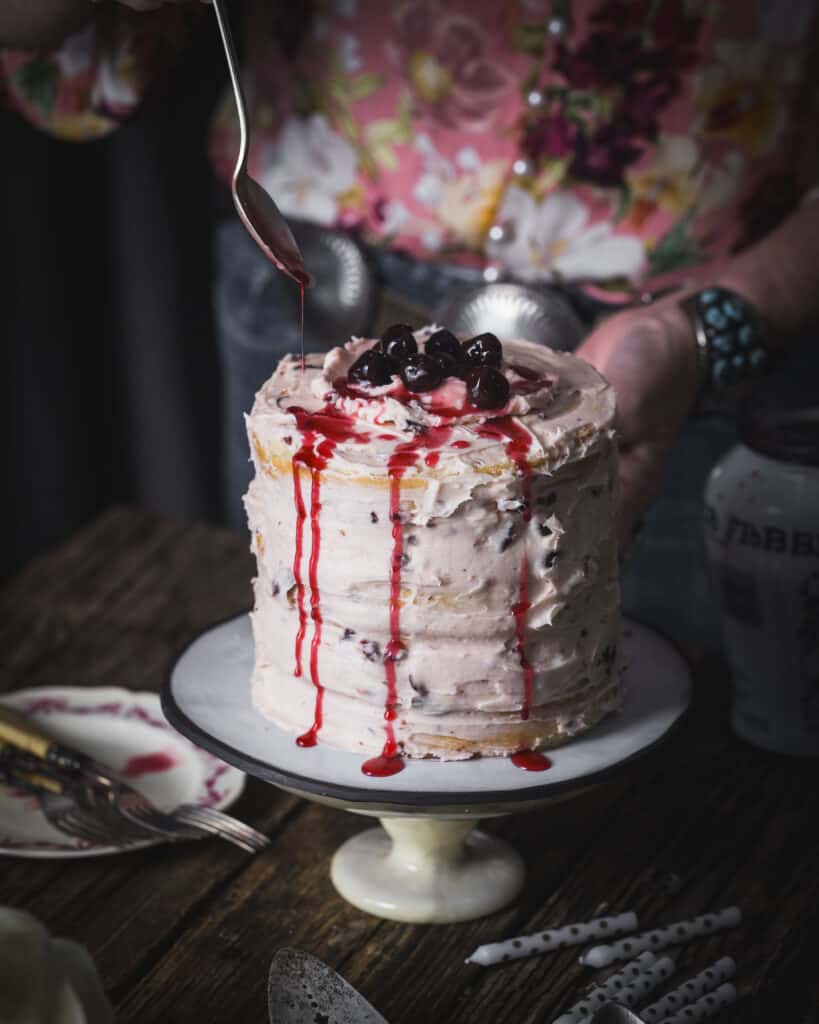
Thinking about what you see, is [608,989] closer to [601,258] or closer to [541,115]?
[601,258]

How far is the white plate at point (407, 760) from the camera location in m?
0.92

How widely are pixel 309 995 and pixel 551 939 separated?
21 centimetres

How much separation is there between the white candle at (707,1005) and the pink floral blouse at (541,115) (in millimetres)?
837

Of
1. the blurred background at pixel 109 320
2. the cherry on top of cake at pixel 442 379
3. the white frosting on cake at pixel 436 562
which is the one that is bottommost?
the blurred background at pixel 109 320

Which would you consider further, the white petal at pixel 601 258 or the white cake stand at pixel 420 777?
the white petal at pixel 601 258

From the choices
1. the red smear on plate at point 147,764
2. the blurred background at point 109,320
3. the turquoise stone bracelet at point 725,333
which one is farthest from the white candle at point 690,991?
the blurred background at point 109,320

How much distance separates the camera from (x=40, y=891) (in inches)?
41.4

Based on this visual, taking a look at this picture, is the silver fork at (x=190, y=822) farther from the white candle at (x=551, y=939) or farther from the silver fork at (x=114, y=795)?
the white candle at (x=551, y=939)

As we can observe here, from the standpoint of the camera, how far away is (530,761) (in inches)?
38.2

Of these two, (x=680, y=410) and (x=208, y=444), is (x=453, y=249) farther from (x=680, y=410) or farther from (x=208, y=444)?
(x=208, y=444)

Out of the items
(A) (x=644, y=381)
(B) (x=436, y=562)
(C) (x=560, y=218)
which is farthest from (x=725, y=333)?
(B) (x=436, y=562)

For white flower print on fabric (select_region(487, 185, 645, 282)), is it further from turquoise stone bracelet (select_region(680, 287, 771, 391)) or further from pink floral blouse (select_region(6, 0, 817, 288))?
turquoise stone bracelet (select_region(680, 287, 771, 391))

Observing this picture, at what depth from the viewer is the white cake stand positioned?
36.4 inches

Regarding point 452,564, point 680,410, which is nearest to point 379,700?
point 452,564
